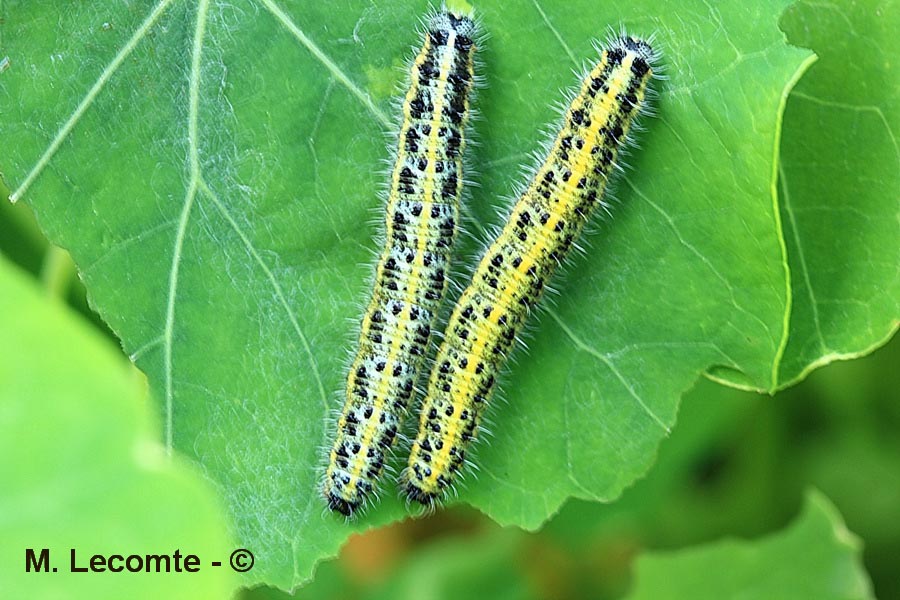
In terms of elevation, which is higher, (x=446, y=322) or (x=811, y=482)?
(x=446, y=322)

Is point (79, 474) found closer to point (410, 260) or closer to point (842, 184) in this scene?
point (410, 260)

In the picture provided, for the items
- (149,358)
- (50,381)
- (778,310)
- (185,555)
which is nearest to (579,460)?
(778,310)

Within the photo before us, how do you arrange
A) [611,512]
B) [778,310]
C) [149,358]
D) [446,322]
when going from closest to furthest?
[778,310], [149,358], [446,322], [611,512]

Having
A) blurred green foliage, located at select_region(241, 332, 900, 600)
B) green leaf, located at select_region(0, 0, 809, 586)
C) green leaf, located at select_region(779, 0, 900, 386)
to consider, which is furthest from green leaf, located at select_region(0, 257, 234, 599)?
blurred green foliage, located at select_region(241, 332, 900, 600)

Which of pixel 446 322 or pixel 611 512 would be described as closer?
pixel 446 322

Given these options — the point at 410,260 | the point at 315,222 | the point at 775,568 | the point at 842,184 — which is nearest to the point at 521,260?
the point at 410,260

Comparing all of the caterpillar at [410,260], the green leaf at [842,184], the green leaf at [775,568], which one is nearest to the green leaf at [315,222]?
the caterpillar at [410,260]

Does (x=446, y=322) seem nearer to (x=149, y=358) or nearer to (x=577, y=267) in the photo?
(x=577, y=267)
